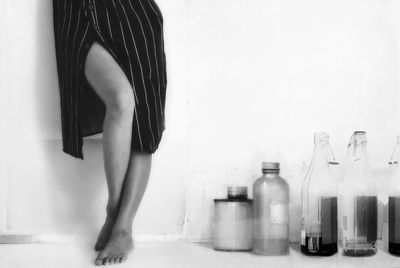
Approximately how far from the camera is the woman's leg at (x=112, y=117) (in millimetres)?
1269

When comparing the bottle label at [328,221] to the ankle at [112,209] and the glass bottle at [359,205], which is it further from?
the ankle at [112,209]

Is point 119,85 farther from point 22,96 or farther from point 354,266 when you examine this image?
point 354,266

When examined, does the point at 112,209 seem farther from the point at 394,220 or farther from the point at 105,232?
the point at 394,220

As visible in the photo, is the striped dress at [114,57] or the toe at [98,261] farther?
the striped dress at [114,57]

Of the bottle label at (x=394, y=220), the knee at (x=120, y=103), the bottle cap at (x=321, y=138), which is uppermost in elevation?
the knee at (x=120, y=103)

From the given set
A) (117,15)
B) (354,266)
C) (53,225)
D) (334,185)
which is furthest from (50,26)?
(354,266)

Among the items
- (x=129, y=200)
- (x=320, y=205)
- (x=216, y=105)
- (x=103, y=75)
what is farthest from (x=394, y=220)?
(x=103, y=75)

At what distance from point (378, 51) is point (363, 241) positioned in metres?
0.51

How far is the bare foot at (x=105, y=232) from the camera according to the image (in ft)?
4.10

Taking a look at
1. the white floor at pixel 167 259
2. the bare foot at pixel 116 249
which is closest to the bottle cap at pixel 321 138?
the white floor at pixel 167 259

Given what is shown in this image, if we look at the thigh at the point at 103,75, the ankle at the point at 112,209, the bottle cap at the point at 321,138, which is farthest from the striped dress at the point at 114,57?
the bottle cap at the point at 321,138

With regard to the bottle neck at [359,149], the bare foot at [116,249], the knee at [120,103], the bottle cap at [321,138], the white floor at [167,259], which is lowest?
the white floor at [167,259]

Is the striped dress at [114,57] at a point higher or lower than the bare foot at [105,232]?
higher

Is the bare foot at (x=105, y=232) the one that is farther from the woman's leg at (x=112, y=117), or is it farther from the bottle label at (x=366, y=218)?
the bottle label at (x=366, y=218)
